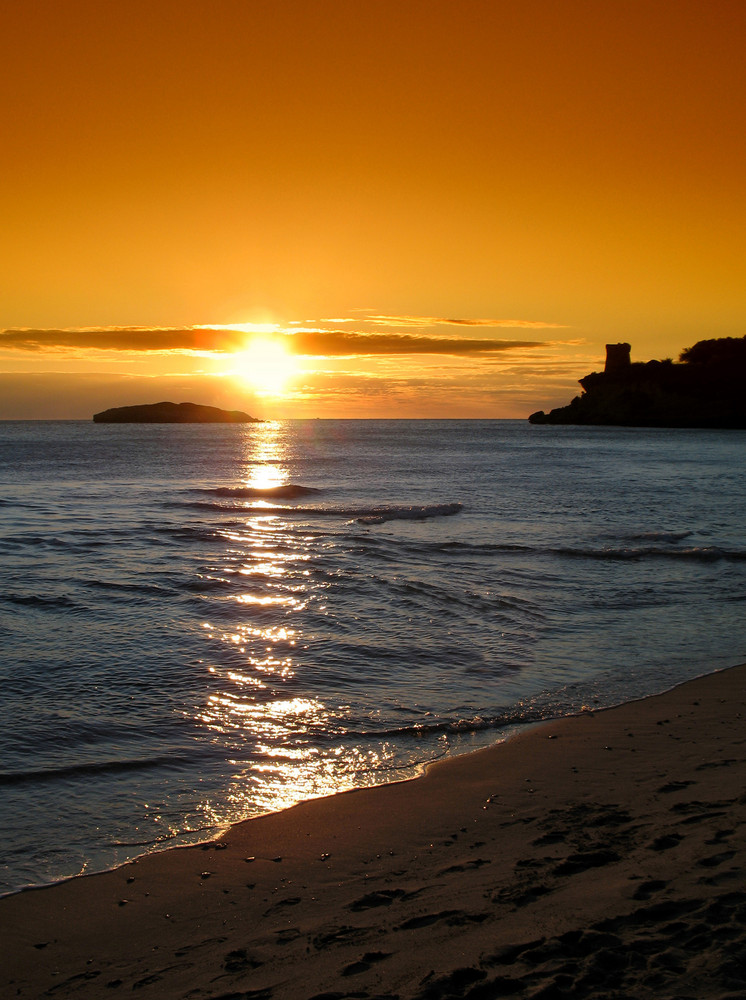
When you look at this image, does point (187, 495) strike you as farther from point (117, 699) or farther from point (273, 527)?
point (117, 699)

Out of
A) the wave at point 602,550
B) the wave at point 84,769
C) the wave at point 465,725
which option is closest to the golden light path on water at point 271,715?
the wave at point 465,725

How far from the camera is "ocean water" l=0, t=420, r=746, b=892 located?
19.0 feet

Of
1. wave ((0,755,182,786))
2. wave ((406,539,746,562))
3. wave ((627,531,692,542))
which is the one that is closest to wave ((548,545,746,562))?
wave ((406,539,746,562))

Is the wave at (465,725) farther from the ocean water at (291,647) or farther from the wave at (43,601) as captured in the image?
the wave at (43,601)

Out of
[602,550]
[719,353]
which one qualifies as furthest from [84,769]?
[719,353]

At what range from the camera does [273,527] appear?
21.9 meters

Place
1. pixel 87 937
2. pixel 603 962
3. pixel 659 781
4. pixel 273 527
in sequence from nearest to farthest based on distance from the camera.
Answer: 1. pixel 603 962
2. pixel 87 937
3. pixel 659 781
4. pixel 273 527

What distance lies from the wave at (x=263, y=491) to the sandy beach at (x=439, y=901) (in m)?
26.5

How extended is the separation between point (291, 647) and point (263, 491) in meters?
24.3

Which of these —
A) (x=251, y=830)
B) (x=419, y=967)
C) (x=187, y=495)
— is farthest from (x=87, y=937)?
(x=187, y=495)

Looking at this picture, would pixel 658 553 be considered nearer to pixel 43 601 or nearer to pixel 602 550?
pixel 602 550

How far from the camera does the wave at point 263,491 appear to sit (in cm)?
3234

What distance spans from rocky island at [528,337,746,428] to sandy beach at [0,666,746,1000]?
136 meters

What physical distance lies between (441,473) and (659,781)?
137 ft
